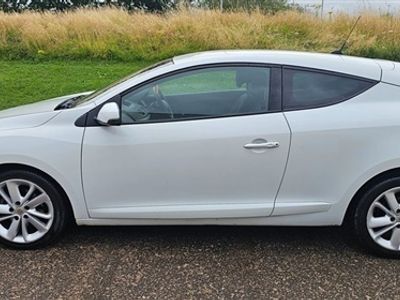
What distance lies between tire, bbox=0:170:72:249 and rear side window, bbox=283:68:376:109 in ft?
5.88

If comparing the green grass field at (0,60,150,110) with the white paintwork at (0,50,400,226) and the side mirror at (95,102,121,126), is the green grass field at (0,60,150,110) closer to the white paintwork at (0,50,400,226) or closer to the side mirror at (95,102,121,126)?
the white paintwork at (0,50,400,226)

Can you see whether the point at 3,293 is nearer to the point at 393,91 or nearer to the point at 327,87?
the point at 327,87

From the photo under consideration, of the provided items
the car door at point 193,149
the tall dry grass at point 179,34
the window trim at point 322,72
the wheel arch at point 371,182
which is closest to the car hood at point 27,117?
the car door at point 193,149

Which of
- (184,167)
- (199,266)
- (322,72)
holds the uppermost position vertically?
(322,72)

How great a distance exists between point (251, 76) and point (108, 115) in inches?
41.0

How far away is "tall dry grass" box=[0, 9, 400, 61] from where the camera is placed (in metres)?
11.5

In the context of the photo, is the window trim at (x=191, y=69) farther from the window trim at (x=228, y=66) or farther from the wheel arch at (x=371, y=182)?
the wheel arch at (x=371, y=182)

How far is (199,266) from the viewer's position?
10.5ft

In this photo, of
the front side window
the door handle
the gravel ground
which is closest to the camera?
the gravel ground

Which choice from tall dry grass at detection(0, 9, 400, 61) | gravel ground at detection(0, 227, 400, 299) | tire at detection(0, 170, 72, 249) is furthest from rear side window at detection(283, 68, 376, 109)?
Result: tall dry grass at detection(0, 9, 400, 61)

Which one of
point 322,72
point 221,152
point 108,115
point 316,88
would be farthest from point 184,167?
point 322,72

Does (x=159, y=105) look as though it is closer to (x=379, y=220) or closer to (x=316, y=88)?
(x=316, y=88)

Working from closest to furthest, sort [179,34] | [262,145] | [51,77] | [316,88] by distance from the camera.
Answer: [262,145]
[316,88]
[51,77]
[179,34]

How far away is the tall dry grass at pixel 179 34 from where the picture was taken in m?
11.5
